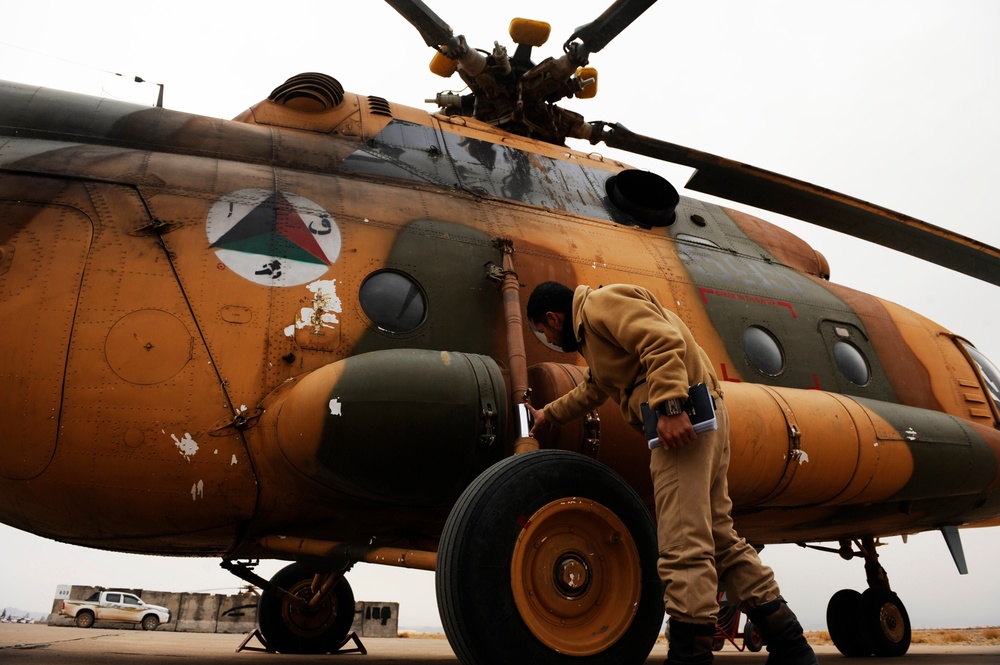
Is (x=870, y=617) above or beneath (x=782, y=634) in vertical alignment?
above

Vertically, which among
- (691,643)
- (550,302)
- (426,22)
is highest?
(426,22)

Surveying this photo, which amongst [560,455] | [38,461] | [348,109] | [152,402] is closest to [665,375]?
[560,455]

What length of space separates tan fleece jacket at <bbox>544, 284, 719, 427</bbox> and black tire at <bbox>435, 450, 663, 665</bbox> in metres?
0.37

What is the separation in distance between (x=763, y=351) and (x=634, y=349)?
2.96 meters

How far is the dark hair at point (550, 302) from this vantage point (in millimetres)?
3240

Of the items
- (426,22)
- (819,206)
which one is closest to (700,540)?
(426,22)

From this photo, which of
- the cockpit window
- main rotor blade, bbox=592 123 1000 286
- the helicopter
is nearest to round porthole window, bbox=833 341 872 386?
main rotor blade, bbox=592 123 1000 286

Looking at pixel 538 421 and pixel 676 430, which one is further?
pixel 538 421

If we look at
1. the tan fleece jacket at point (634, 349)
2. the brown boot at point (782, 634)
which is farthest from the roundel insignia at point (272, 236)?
the brown boot at point (782, 634)

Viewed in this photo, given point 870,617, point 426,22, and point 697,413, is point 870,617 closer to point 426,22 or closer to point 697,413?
point 697,413

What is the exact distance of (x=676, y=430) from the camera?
108 inches

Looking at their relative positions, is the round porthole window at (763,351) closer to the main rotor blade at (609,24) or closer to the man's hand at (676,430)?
the main rotor blade at (609,24)

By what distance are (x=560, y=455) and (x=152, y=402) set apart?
6.62ft

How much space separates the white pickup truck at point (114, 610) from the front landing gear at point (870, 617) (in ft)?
46.9
